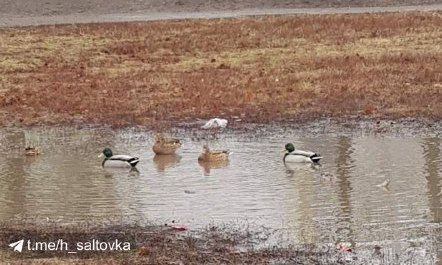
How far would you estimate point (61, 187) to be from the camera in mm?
10734

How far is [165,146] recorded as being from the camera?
12.3 meters

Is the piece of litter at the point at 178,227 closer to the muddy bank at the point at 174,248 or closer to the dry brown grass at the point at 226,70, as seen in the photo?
the muddy bank at the point at 174,248

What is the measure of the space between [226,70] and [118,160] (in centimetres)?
785

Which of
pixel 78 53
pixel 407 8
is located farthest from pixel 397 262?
pixel 407 8

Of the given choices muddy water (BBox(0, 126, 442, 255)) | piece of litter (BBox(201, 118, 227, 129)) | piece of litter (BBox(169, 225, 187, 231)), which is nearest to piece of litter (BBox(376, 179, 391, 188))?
muddy water (BBox(0, 126, 442, 255))

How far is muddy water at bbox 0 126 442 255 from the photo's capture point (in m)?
9.24

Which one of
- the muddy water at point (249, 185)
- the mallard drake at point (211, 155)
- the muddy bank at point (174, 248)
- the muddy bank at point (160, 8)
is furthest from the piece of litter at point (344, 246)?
the muddy bank at point (160, 8)

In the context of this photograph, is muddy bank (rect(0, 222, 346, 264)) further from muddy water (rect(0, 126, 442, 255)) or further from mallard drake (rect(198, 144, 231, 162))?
mallard drake (rect(198, 144, 231, 162))

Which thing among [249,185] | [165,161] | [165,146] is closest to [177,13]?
[165,146]

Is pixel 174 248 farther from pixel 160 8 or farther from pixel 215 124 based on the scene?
pixel 160 8

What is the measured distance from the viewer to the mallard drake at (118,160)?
11.6 metres

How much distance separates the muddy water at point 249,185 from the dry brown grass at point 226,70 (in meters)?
1.74

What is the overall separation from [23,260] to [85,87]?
10260 millimetres

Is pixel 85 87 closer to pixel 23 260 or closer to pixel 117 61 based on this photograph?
pixel 117 61
